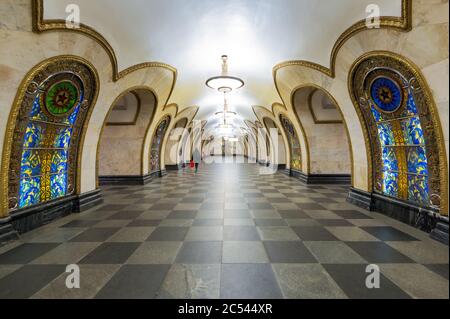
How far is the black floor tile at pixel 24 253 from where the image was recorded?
232cm

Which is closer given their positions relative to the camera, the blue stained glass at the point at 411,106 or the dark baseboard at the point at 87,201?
the blue stained glass at the point at 411,106

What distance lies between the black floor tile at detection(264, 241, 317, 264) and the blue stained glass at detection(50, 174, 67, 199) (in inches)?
160

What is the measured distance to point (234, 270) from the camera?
6.91ft

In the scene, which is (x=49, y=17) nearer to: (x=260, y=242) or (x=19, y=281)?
(x=19, y=281)

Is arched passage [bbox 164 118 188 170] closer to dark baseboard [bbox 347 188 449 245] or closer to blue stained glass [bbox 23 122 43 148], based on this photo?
blue stained glass [bbox 23 122 43 148]

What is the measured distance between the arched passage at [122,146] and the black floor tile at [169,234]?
16.0ft

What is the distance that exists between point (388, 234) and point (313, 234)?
44.8 inches

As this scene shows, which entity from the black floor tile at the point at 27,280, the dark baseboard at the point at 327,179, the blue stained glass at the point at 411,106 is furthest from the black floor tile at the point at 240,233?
the dark baseboard at the point at 327,179

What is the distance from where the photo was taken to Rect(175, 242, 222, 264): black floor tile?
229 cm

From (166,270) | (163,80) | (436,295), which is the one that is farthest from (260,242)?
(163,80)

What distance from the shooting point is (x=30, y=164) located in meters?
3.38

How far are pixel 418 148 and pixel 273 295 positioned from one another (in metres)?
3.55

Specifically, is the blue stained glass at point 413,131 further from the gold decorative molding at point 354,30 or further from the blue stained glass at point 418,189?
the gold decorative molding at point 354,30

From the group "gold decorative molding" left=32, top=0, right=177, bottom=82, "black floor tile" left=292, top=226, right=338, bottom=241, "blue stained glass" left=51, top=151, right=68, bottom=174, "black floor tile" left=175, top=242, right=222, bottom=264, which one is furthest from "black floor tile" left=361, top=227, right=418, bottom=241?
"blue stained glass" left=51, top=151, right=68, bottom=174
